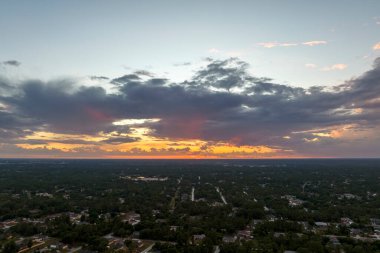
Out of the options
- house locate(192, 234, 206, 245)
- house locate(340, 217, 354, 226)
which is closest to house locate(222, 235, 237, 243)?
house locate(192, 234, 206, 245)

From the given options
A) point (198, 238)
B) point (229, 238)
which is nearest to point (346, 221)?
point (229, 238)

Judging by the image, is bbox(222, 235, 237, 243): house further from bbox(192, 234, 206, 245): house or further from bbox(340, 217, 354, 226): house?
bbox(340, 217, 354, 226): house

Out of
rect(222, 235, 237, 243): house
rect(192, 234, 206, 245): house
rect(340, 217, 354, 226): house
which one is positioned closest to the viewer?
rect(192, 234, 206, 245): house

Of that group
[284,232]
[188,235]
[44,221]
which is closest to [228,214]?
[284,232]

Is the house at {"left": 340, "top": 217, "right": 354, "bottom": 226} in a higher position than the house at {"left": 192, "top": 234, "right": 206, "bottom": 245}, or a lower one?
lower

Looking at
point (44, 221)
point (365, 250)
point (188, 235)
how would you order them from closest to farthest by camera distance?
point (365, 250), point (188, 235), point (44, 221)

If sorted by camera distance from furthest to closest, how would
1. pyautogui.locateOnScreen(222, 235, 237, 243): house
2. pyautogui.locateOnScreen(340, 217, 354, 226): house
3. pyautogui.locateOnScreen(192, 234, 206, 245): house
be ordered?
pyautogui.locateOnScreen(340, 217, 354, 226): house → pyautogui.locateOnScreen(222, 235, 237, 243): house → pyautogui.locateOnScreen(192, 234, 206, 245): house

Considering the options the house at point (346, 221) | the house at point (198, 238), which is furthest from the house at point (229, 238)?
the house at point (346, 221)

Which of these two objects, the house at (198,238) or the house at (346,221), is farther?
the house at (346,221)

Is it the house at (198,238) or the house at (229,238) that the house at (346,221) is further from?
the house at (198,238)

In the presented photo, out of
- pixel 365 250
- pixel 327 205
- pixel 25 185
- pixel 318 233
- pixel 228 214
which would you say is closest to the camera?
pixel 365 250

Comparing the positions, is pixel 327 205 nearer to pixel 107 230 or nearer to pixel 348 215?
pixel 348 215
